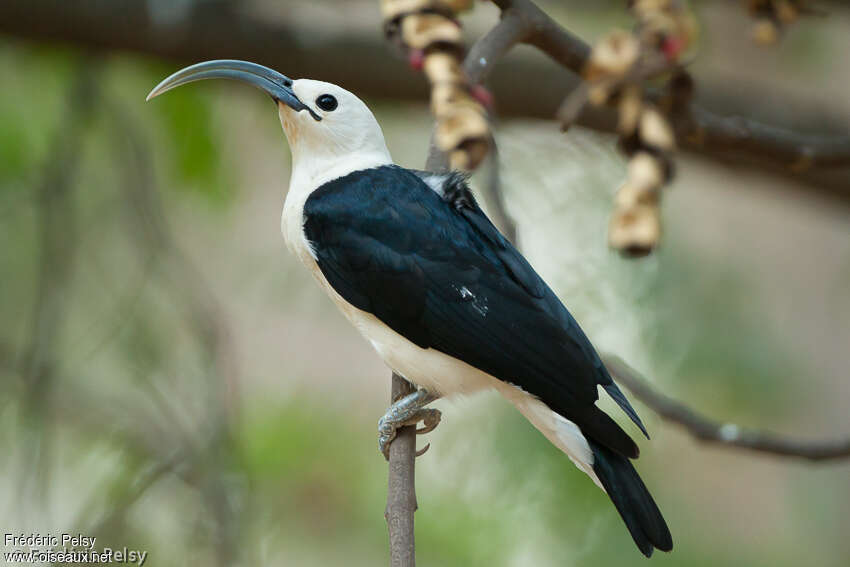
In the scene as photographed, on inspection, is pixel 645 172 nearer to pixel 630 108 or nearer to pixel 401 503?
pixel 630 108

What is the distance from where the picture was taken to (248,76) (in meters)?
2.75

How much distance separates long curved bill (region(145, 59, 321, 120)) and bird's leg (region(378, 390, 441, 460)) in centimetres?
78

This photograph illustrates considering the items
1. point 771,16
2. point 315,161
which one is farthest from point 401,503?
point 771,16

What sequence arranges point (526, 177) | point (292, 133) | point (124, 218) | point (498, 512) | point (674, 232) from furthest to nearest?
point (674, 232)
point (124, 218)
point (526, 177)
point (498, 512)
point (292, 133)

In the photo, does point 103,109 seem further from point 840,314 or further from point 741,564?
point 840,314

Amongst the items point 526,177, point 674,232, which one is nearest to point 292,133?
point 526,177

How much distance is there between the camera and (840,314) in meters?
5.48

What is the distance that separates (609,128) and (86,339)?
83.0 inches

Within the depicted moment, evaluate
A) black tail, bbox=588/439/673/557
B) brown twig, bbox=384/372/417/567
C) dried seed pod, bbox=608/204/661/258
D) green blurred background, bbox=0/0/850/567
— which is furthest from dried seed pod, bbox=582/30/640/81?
green blurred background, bbox=0/0/850/567

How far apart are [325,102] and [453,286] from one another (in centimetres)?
63

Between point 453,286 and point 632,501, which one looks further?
point 453,286

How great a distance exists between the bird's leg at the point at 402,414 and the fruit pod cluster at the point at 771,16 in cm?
110

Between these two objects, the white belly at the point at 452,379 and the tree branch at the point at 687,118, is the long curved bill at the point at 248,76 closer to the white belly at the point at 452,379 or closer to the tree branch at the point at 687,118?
the white belly at the point at 452,379

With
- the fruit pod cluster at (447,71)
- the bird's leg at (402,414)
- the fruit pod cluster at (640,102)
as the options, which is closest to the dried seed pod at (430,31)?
the fruit pod cluster at (447,71)
